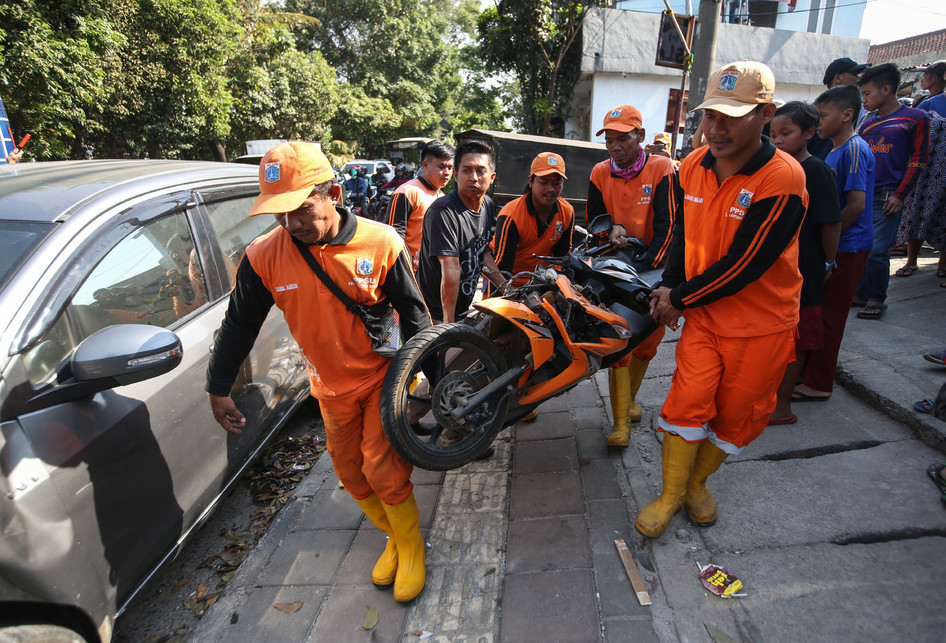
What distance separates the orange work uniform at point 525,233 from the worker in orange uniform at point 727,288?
3.53ft

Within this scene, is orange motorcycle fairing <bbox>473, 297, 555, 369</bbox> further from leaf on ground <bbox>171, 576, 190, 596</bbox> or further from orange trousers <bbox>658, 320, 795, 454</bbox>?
leaf on ground <bbox>171, 576, 190, 596</bbox>

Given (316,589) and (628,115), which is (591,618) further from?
(628,115)

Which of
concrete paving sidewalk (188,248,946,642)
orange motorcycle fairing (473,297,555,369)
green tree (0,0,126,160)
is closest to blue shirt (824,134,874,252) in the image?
concrete paving sidewalk (188,248,946,642)

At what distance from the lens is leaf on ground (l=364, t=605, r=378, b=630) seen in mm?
2131

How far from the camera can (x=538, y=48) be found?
16.8 metres

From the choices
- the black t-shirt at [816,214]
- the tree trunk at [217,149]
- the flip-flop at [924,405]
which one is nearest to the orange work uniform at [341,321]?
the black t-shirt at [816,214]

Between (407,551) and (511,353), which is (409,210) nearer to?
(511,353)

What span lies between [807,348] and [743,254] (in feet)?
4.84

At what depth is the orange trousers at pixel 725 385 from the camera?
2.20 meters

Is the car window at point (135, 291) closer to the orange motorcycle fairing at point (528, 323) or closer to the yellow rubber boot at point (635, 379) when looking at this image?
the orange motorcycle fairing at point (528, 323)

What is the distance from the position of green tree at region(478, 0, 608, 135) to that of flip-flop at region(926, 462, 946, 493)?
16.2 meters

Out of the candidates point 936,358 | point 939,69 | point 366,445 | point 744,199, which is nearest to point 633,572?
point 366,445

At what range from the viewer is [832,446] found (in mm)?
2932

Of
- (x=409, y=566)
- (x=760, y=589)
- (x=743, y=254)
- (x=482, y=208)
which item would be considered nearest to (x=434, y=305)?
(x=482, y=208)
